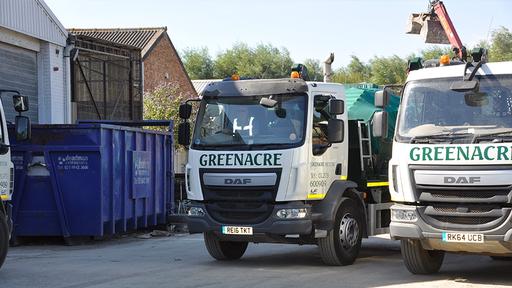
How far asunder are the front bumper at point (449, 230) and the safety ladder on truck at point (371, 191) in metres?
2.45

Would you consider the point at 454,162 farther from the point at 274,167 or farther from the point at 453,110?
the point at 274,167

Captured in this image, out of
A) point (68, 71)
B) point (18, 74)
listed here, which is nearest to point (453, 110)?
point (18, 74)

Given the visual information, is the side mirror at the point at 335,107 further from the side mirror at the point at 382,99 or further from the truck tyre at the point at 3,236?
the truck tyre at the point at 3,236

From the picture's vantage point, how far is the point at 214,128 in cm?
1204

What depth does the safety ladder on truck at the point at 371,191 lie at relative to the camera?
1273 cm

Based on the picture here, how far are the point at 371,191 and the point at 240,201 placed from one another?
250 cm

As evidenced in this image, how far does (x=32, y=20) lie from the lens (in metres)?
21.2

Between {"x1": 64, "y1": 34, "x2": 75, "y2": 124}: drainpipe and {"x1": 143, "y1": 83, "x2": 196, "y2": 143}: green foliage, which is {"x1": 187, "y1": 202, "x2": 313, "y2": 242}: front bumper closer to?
{"x1": 64, "y1": 34, "x2": 75, "y2": 124}: drainpipe

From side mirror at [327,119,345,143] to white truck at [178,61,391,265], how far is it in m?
→ 0.01

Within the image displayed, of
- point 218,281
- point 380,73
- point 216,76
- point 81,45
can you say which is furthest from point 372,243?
point 216,76

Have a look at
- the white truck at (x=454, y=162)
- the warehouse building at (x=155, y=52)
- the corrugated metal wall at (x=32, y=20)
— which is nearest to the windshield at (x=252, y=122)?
the white truck at (x=454, y=162)

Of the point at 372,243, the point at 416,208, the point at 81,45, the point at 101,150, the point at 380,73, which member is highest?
the point at 380,73

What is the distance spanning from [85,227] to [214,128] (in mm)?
4458

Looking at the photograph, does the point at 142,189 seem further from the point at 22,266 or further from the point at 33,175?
the point at 22,266
